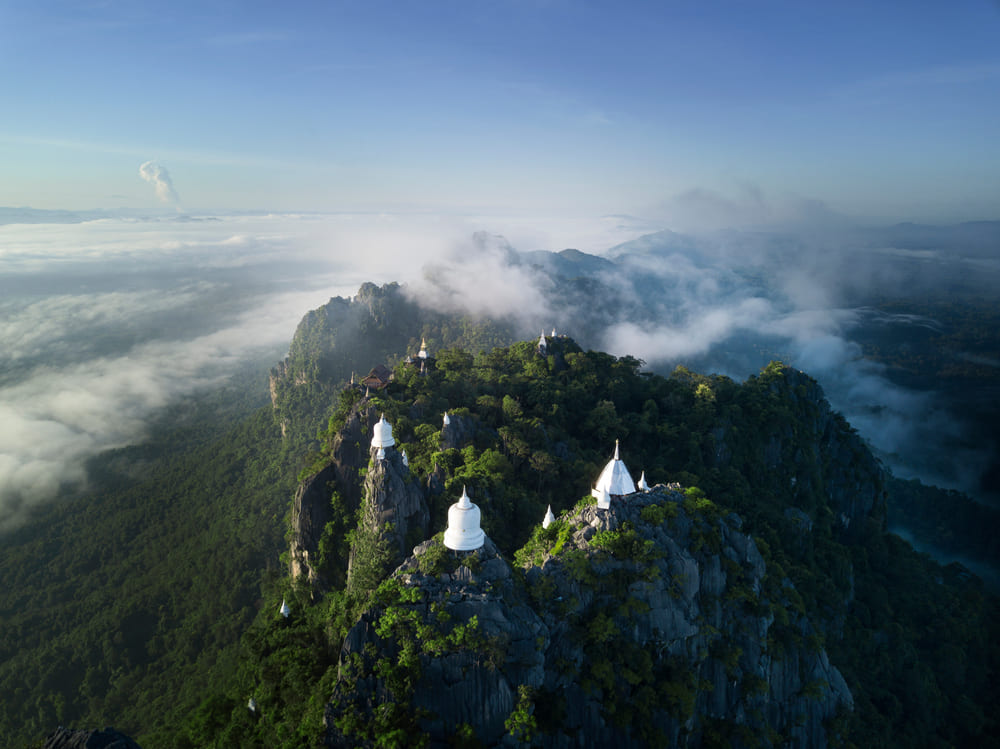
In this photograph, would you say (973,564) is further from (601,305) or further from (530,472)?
(601,305)

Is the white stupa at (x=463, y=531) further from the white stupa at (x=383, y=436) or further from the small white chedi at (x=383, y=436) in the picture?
the white stupa at (x=383, y=436)

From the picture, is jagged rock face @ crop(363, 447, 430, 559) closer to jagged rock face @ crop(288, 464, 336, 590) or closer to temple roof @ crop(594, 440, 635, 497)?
jagged rock face @ crop(288, 464, 336, 590)

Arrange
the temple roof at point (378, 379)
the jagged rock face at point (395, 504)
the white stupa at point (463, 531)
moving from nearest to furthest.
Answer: the white stupa at point (463, 531), the jagged rock face at point (395, 504), the temple roof at point (378, 379)

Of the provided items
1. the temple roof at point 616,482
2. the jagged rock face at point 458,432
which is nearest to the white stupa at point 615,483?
the temple roof at point 616,482

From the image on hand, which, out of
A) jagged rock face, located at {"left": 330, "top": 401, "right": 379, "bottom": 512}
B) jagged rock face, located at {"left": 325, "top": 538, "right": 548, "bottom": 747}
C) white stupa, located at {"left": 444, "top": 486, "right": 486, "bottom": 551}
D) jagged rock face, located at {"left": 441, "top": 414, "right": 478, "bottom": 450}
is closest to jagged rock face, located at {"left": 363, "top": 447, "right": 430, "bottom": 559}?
jagged rock face, located at {"left": 330, "top": 401, "right": 379, "bottom": 512}

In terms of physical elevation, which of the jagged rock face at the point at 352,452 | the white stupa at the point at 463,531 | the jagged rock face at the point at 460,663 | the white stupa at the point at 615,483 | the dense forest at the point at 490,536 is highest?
the white stupa at the point at 463,531
